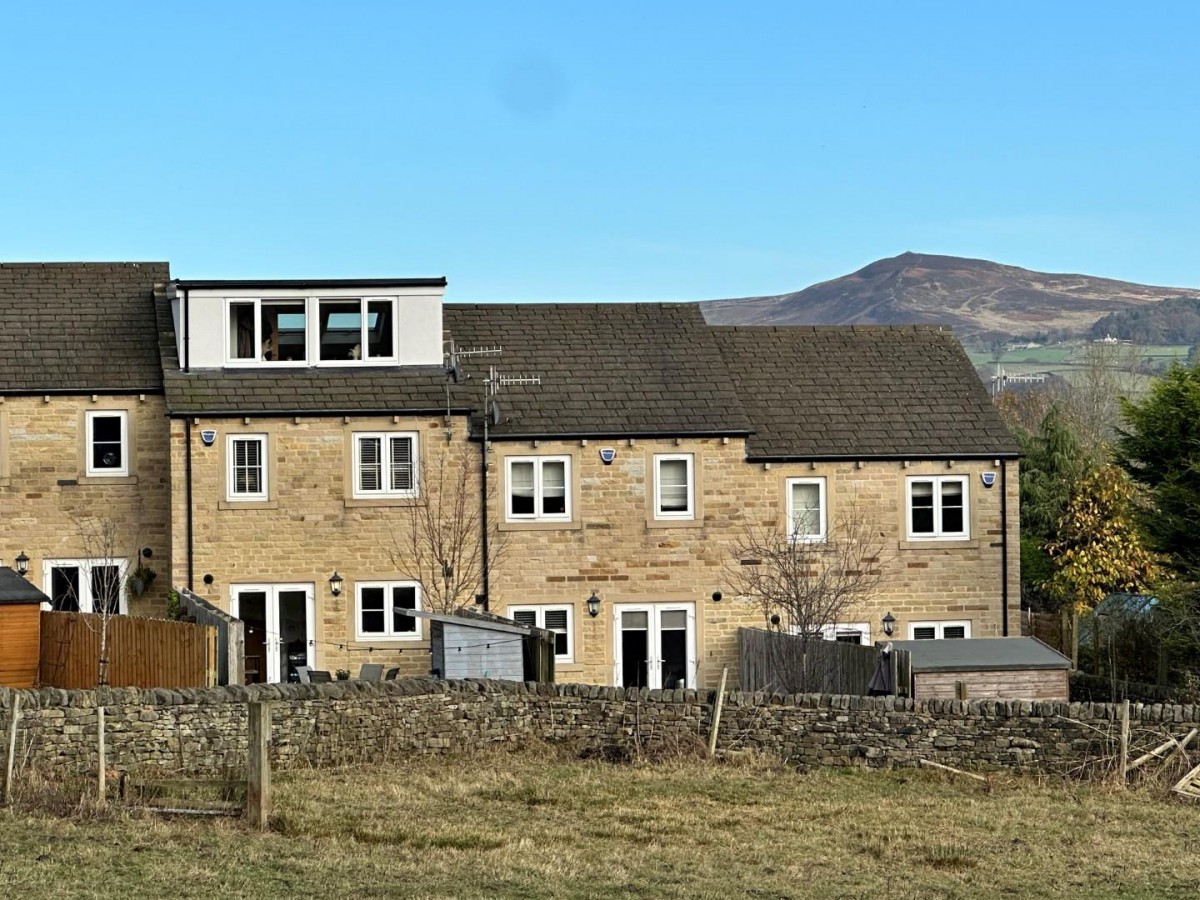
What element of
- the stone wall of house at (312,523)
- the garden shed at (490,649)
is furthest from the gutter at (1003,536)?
the garden shed at (490,649)

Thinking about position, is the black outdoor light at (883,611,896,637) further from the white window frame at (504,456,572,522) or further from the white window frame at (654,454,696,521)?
the white window frame at (504,456,572,522)

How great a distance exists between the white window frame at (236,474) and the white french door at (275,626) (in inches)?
65.3

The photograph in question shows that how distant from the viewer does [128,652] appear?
98.9 ft

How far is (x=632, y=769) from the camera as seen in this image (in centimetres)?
2462

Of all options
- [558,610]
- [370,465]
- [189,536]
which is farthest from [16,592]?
[558,610]

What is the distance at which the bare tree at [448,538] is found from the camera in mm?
36219

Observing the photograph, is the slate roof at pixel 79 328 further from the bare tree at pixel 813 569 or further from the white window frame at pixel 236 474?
the bare tree at pixel 813 569

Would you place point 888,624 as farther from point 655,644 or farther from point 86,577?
point 86,577

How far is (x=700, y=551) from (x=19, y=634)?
12.9 m

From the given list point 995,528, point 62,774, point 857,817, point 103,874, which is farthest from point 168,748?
point 995,528

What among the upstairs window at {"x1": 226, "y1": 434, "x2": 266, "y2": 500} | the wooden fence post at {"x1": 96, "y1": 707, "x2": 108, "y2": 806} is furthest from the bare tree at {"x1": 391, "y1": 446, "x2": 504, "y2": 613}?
the wooden fence post at {"x1": 96, "y1": 707, "x2": 108, "y2": 806}

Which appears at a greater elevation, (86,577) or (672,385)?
(672,385)

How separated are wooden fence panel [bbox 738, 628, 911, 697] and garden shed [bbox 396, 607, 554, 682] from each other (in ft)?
13.3

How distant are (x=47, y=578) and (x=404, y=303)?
8502mm
